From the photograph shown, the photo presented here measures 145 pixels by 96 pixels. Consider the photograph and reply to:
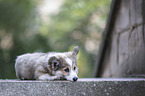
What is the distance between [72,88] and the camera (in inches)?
115

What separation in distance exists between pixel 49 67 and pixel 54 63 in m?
0.13

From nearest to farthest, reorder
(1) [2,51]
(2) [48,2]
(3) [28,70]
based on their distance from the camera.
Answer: (3) [28,70] < (1) [2,51] < (2) [48,2]

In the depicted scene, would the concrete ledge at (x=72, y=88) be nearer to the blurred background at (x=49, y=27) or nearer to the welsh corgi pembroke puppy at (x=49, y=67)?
the welsh corgi pembroke puppy at (x=49, y=67)

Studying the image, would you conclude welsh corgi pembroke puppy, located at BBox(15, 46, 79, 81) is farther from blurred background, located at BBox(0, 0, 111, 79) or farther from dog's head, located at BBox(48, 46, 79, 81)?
blurred background, located at BBox(0, 0, 111, 79)

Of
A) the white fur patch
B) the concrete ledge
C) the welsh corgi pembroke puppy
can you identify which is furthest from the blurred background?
the concrete ledge

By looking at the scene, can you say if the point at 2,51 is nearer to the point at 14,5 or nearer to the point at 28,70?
the point at 14,5

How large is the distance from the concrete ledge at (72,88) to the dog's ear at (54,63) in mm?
635

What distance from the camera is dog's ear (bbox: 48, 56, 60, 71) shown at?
3.54m

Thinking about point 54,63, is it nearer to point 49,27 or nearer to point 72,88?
point 72,88

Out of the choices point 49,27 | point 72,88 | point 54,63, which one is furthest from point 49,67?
point 49,27

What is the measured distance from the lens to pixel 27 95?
2822 millimetres

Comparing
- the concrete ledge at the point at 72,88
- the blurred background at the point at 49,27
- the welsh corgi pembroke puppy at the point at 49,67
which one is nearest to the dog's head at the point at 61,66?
the welsh corgi pembroke puppy at the point at 49,67

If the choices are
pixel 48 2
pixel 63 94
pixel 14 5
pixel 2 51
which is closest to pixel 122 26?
pixel 63 94

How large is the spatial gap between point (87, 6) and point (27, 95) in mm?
8218
